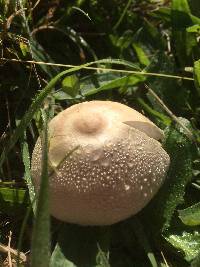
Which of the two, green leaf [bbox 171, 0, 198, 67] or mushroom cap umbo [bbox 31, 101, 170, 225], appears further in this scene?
green leaf [bbox 171, 0, 198, 67]

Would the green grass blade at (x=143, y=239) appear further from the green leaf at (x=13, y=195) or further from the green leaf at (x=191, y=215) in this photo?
the green leaf at (x=13, y=195)

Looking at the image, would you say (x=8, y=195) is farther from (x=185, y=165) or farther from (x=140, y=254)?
(x=185, y=165)

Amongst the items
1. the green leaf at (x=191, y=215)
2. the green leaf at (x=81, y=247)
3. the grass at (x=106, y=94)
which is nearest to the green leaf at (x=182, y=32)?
the grass at (x=106, y=94)

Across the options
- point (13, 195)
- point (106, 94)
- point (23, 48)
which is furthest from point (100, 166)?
point (23, 48)

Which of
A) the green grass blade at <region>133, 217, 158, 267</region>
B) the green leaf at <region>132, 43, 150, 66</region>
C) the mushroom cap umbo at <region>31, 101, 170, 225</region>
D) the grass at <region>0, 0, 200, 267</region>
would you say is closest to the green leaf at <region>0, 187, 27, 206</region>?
the grass at <region>0, 0, 200, 267</region>

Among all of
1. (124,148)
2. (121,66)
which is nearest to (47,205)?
(124,148)

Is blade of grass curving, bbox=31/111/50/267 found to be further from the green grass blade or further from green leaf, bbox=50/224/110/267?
the green grass blade
